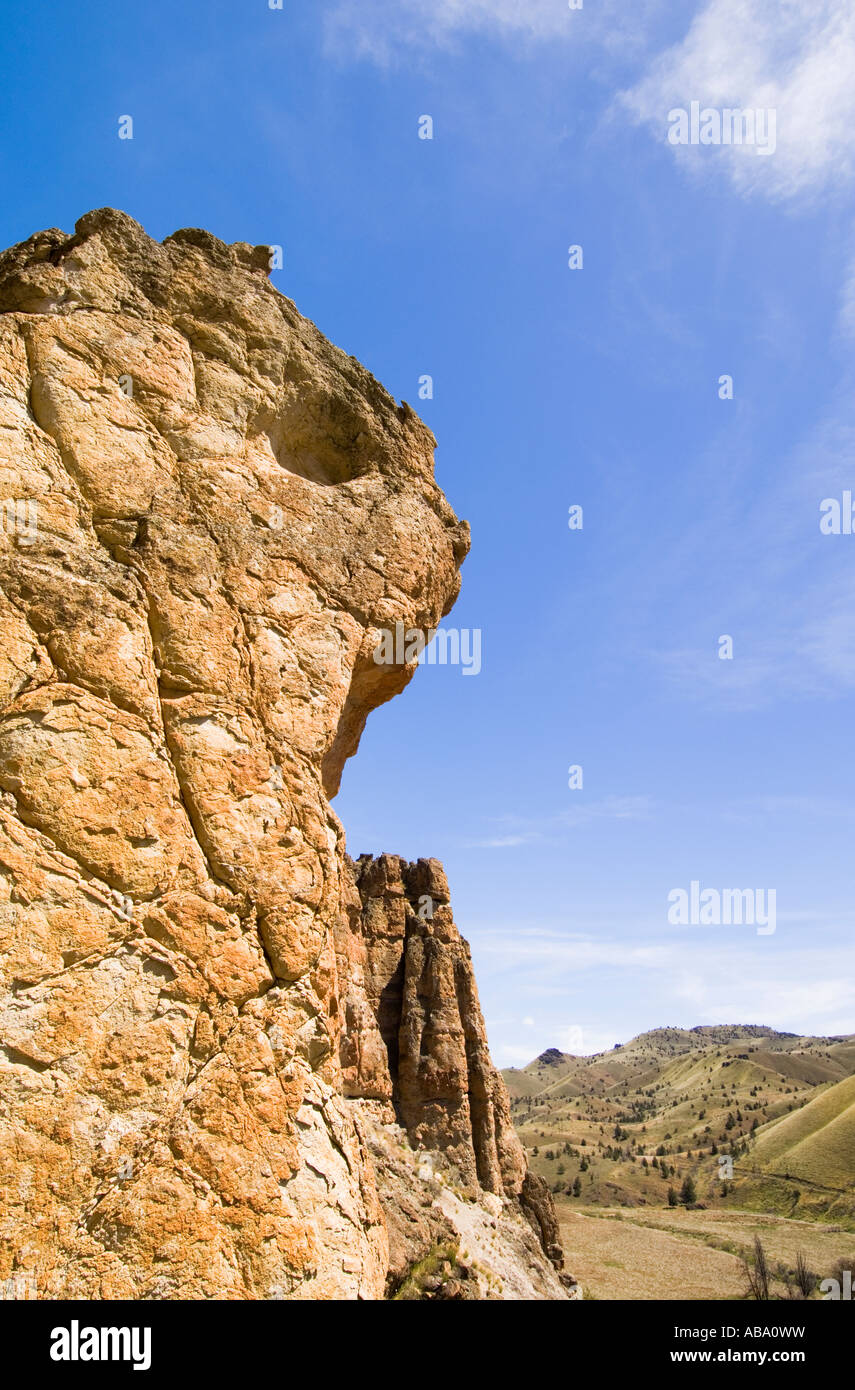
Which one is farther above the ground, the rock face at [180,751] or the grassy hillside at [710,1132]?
the rock face at [180,751]

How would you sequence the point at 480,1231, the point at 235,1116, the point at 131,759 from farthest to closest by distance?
the point at 480,1231, the point at 131,759, the point at 235,1116

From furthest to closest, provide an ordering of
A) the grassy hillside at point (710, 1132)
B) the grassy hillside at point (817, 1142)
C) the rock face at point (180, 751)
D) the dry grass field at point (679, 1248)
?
the grassy hillside at point (710, 1132)
the grassy hillside at point (817, 1142)
the dry grass field at point (679, 1248)
the rock face at point (180, 751)

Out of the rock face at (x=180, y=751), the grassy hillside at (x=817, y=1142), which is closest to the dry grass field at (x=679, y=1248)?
the grassy hillside at (x=817, y=1142)

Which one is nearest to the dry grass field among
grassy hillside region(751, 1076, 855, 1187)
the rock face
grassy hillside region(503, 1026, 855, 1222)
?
grassy hillside region(503, 1026, 855, 1222)

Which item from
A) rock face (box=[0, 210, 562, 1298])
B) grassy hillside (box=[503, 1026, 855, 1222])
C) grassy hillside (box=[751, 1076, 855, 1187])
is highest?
rock face (box=[0, 210, 562, 1298])

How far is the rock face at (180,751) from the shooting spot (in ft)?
18.0

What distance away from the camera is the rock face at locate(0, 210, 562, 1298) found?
18.0 feet

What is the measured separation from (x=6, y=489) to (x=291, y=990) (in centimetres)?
527

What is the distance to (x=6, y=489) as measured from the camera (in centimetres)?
670

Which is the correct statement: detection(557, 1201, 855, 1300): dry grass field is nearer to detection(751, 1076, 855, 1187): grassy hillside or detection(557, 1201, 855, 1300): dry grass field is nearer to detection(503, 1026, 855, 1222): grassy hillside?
detection(503, 1026, 855, 1222): grassy hillside

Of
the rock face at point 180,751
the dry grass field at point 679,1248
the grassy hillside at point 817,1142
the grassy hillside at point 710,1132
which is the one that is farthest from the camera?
the grassy hillside at point 710,1132

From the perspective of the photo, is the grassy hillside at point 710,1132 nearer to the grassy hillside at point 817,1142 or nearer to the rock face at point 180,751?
the grassy hillside at point 817,1142
